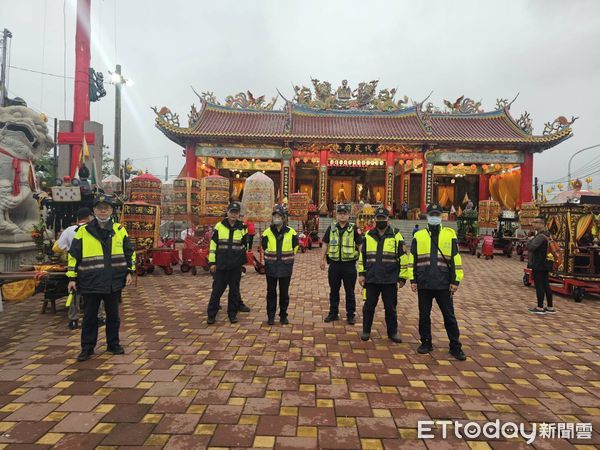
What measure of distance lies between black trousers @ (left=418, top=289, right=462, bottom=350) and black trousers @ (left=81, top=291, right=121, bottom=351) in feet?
12.0

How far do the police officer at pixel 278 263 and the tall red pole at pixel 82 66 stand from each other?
15240 mm

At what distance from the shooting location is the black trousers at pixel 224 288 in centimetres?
513

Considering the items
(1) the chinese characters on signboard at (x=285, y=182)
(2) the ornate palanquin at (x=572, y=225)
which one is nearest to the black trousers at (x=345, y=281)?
(2) the ornate palanquin at (x=572, y=225)

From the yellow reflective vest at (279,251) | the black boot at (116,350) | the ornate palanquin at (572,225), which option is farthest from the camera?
the ornate palanquin at (572,225)

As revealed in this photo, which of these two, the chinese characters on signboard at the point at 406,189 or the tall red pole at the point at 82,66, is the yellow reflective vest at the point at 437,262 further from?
the chinese characters on signboard at the point at 406,189

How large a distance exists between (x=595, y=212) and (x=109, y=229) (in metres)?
9.49

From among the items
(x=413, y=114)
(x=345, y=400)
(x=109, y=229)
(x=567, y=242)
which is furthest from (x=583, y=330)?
(x=413, y=114)

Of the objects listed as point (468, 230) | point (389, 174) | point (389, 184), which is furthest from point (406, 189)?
point (468, 230)

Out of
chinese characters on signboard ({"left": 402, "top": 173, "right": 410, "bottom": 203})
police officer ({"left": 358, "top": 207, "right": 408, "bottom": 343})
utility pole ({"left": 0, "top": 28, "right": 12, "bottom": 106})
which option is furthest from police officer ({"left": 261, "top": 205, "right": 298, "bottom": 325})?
utility pole ({"left": 0, "top": 28, "right": 12, "bottom": 106})

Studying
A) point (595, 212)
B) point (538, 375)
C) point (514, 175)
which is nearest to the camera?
point (538, 375)

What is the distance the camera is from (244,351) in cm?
407

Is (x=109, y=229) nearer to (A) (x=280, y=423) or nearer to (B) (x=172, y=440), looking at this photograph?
(B) (x=172, y=440)

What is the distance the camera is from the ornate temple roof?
20828mm

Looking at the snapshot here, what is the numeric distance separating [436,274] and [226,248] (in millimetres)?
2945
